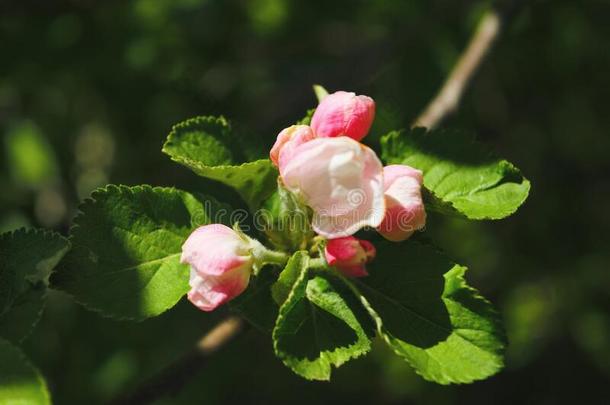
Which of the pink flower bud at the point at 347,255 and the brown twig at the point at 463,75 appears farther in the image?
the brown twig at the point at 463,75

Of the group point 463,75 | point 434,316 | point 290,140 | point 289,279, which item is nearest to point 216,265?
point 289,279

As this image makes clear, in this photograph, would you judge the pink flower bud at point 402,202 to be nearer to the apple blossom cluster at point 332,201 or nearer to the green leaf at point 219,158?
the apple blossom cluster at point 332,201

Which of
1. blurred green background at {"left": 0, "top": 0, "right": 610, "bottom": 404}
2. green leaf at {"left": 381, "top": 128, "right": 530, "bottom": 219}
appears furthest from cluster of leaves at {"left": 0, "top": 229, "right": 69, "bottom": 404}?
blurred green background at {"left": 0, "top": 0, "right": 610, "bottom": 404}

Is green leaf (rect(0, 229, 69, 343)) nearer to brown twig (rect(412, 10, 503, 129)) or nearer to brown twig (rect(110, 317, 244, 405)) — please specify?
brown twig (rect(110, 317, 244, 405))

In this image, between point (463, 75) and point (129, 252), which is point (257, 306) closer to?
point (129, 252)

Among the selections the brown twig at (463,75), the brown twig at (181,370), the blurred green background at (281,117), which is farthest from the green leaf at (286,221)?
the blurred green background at (281,117)

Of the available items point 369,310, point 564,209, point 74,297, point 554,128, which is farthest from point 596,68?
point 74,297
